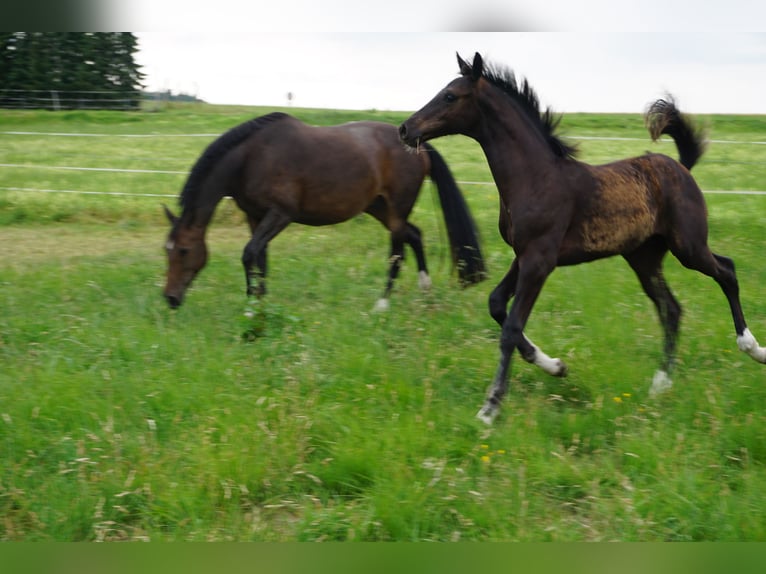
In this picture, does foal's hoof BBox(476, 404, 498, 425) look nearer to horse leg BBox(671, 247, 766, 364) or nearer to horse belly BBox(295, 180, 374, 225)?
horse leg BBox(671, 247, 766, 364)

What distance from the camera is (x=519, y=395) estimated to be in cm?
500

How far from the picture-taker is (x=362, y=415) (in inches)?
175

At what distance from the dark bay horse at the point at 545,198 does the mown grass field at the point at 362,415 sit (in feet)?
1.55

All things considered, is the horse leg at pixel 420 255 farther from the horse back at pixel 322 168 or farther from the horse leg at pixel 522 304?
the horse leg at pixel 522 304

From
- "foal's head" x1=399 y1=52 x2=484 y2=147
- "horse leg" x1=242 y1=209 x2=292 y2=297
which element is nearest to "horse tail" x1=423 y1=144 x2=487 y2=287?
"horse leg" x1=242 y1=209 x2=292 y2=297

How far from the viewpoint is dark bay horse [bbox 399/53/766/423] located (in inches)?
193

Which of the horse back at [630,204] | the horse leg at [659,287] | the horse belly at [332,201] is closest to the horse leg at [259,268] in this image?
the horse belly at [332,201]

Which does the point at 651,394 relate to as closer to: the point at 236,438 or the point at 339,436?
the point at 339,436

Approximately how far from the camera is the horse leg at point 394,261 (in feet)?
23.8

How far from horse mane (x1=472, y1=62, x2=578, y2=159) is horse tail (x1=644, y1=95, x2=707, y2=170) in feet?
2.45

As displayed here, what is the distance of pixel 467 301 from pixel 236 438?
3713mm

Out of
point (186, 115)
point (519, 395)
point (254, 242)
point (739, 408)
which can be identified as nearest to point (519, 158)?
point (519, 395)

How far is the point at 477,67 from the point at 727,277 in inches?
92.6

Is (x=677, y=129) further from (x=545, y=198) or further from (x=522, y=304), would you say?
(x=522, y=304)
